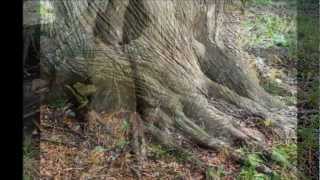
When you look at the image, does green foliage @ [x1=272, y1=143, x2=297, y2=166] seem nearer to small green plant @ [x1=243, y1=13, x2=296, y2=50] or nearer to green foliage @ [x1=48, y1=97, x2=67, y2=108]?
small green plant @ [x1=243, y1=13, x2=296, y2=50]

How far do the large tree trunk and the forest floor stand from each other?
2.2 inches

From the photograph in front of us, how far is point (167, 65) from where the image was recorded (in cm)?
226

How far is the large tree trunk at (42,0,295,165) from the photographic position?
2.22m

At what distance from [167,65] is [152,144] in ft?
1.05

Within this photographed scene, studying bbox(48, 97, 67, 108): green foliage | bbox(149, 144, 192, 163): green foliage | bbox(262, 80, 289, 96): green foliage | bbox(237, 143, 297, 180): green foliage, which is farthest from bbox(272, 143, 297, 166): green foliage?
bbox(48, 97, 67, 108): green foliage

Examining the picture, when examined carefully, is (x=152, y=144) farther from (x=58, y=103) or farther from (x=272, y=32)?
(x=272, y=32)

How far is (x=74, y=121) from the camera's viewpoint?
87.5 inches

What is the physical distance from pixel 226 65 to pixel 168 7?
0.33m

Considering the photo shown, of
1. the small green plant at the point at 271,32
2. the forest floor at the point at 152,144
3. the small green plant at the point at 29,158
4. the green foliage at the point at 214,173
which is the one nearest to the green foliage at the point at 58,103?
the forest floor at the point at 152,144

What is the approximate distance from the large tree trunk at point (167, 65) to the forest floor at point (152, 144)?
0.18 feet

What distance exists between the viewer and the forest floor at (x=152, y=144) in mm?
2223

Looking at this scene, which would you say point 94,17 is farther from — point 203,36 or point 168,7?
point 203,36

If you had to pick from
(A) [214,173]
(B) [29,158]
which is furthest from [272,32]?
(B) [29,158]
